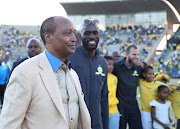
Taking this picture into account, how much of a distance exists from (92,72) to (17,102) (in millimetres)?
1333

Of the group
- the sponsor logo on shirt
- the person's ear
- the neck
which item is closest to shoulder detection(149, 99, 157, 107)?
the neck

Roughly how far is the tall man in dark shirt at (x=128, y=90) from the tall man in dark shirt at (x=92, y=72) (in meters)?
1.43

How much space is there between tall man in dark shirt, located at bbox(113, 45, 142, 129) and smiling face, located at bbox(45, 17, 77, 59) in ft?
8.58

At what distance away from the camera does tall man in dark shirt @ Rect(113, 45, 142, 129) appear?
430 centimetres

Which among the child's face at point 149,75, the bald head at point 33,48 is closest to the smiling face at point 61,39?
the bald head at point 33,48

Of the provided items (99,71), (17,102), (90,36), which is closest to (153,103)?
(99,71)

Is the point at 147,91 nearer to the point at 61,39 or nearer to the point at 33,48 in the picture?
the point at 33,48

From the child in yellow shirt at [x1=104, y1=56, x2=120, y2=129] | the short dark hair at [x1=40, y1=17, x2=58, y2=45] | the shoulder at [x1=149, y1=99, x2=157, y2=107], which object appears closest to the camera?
the short dark hair at [x1=40, y1=17, x2=58, y2=45]

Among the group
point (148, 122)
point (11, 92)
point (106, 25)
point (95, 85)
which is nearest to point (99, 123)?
point (95, 85)

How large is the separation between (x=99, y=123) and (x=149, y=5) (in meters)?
38.5

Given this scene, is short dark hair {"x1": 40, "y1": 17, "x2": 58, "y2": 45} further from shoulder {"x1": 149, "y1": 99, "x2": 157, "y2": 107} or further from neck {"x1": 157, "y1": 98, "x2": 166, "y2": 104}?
neck {"x1": 157, "y1": 98, "x2": 166, "y2": 104}

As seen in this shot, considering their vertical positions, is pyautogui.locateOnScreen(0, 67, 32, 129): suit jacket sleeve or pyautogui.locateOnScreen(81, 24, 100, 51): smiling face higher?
pyautogui.locateOnScreen(81, 24, 100, 51): smiling face

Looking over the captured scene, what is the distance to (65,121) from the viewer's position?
1.66 metres

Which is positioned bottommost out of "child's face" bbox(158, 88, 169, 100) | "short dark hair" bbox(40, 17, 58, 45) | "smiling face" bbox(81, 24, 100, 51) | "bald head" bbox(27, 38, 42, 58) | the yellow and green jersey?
the yellow and green jersey
